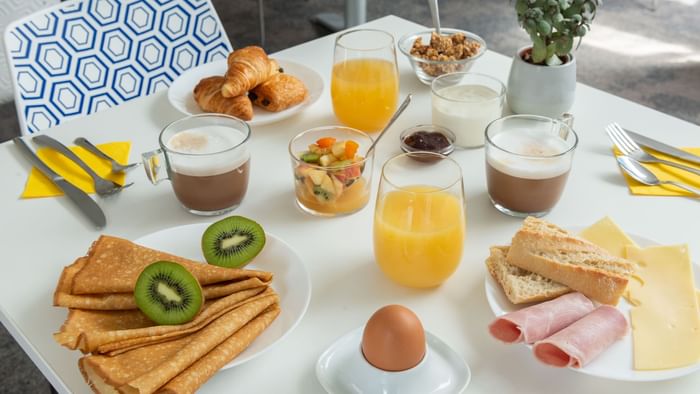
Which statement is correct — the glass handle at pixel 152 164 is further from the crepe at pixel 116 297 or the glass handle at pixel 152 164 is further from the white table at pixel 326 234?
the crepe at pixel 116 297

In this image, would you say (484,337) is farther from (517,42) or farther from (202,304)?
(517,42)

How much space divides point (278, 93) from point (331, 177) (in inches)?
14.6

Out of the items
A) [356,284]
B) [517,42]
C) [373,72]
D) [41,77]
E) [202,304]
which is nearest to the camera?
[202,304]

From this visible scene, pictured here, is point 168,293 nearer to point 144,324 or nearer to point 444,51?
point 144,324

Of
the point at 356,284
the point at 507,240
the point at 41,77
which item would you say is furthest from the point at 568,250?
the point at 41,77

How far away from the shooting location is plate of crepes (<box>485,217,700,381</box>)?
84cm

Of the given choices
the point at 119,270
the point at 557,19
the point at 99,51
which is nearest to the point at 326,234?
the point at 119,270

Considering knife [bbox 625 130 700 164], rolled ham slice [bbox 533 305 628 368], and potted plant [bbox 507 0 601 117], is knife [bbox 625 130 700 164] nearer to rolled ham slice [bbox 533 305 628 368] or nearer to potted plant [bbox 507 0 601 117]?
potted plant [bbox 507 0 601 117]

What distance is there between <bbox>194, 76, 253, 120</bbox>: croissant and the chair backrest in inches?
17.5

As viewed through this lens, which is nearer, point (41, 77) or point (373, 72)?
point (373, 72)

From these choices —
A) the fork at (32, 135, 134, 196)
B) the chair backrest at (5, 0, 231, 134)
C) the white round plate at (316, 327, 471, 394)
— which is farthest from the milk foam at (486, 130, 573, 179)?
the chair backrest at (5, 0, 231, 134)

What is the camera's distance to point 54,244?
3.68 feet

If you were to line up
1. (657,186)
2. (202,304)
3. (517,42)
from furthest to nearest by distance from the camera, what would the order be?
(517,42) < (657,186) < (202,304)

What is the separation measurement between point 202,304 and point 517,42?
3034mm
